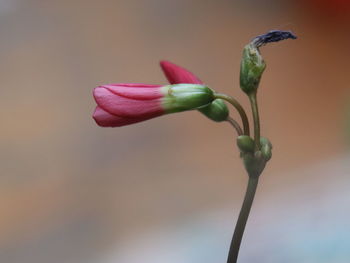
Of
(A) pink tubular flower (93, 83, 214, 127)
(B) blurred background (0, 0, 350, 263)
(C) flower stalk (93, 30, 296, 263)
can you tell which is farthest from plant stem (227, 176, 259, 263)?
(B) blurred background (0, 0, 350, 263)

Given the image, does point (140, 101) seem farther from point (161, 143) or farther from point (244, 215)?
point (161, 143)

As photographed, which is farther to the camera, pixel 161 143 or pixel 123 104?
pixel 161 143

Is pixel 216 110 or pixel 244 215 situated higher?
pixel 216 110

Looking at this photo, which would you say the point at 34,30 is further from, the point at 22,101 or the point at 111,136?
the point at 111,136

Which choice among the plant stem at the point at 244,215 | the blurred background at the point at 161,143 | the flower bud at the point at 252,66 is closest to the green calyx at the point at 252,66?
the flower bud at the point at 252,66

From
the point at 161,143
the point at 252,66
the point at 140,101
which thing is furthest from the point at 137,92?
the point at 161,143
